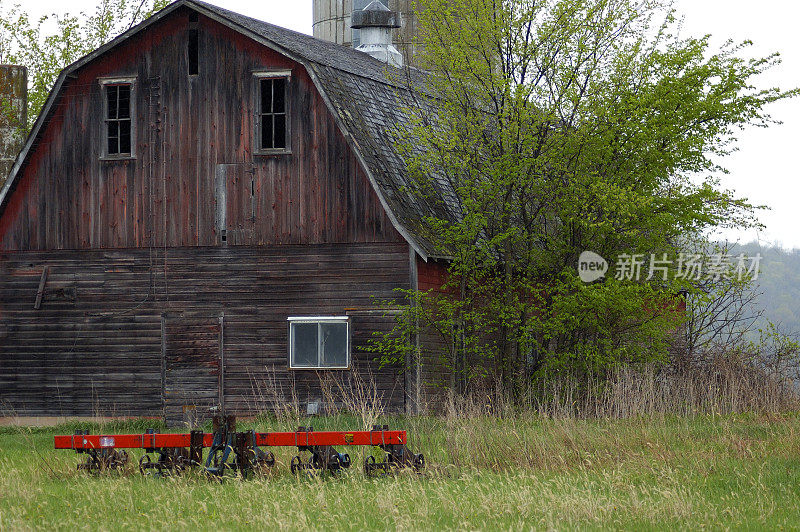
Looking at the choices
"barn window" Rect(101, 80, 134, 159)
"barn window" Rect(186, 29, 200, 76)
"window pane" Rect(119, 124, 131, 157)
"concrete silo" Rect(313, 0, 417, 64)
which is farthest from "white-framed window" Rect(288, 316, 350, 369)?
"concrete silo" Rect(313, 0, 417, 64)

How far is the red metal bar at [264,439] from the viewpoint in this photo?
13172mm

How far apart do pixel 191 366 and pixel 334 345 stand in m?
2.88

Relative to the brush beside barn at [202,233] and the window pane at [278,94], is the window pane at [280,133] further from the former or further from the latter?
the window pane at [278,94]

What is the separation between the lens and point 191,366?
73.7 ft

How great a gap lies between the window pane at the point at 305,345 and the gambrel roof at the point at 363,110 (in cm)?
270

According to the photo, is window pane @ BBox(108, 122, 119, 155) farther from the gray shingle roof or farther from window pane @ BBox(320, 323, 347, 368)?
window pane @ BBox(320, 323, 347, 368)

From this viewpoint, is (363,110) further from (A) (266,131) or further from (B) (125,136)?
(B) (125,136)

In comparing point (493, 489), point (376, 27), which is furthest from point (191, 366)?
point (376, 27)

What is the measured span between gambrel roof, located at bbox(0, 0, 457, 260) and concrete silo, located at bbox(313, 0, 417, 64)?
39.3ft

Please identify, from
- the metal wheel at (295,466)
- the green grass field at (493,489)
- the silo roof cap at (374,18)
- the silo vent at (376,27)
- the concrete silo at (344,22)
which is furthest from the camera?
the concrete silo at (344,22)

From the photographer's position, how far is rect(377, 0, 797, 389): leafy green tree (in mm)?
20812

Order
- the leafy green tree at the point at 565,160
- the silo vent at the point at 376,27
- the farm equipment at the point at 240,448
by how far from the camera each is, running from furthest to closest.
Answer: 1. the silo vent at the point at 376,27
2. the leafy green tree at the point at 565,160
3. the farm equipment at the point at 240,448

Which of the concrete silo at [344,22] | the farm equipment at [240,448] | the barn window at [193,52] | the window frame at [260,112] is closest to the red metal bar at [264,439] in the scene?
the farm equipment at [240,448]

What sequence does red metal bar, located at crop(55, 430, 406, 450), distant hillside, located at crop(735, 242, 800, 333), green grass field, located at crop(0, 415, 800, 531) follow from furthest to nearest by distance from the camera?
distant hillside, located at crop(735, 242, 800, 333)
red metal bar, located at crop(55, 430, 406, 450)
green grass field, located at crop(0, 415, 800, 531)
